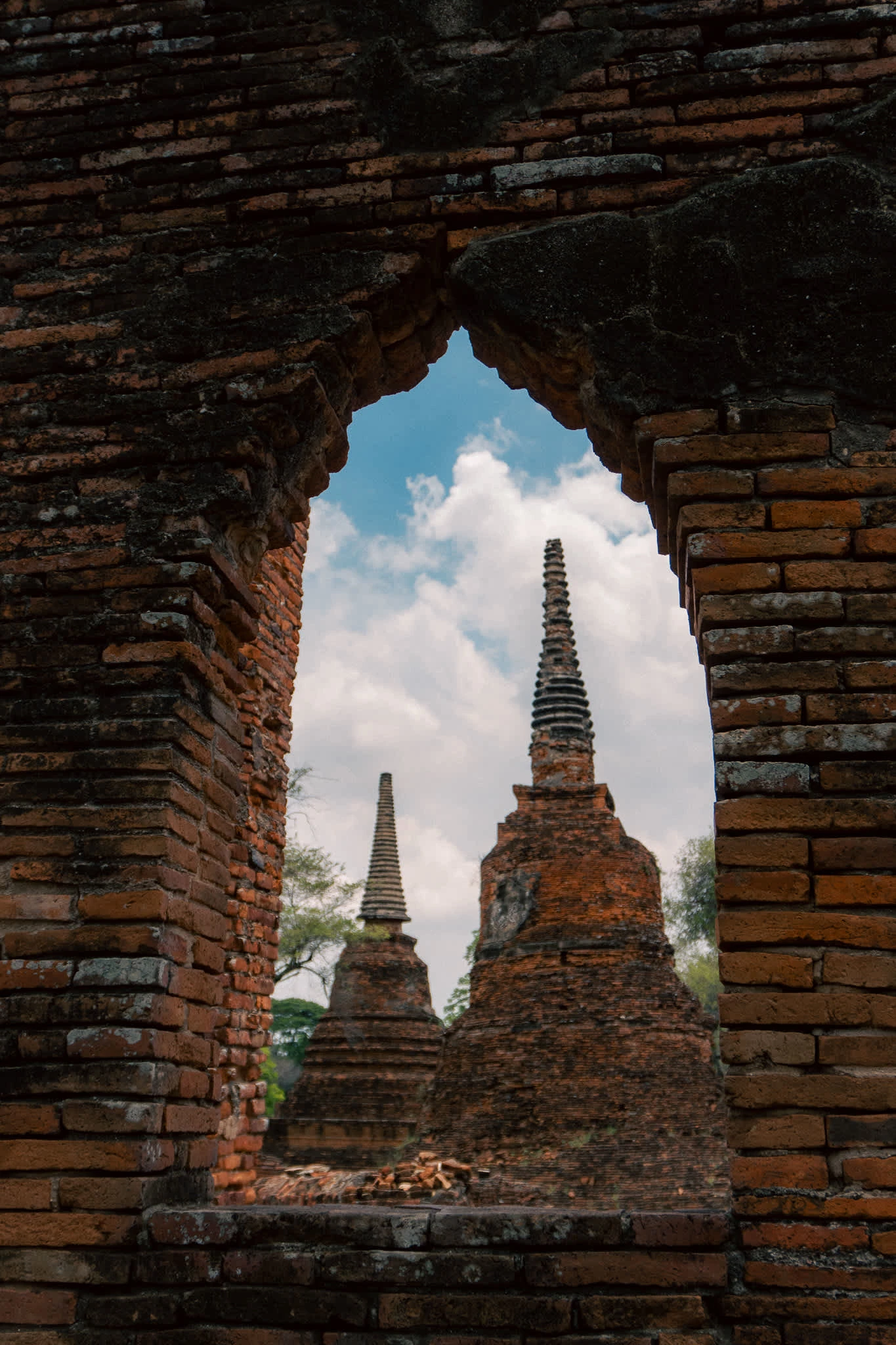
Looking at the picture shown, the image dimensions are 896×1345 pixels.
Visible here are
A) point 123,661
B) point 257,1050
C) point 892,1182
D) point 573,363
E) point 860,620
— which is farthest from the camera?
point 257,1050

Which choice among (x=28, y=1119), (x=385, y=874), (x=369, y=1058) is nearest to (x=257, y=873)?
(x=28, y=1119)

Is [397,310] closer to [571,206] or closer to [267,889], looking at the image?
[571,206]

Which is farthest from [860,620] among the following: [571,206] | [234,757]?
[234,757]

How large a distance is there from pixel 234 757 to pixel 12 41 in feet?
10.3

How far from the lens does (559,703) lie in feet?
68.1

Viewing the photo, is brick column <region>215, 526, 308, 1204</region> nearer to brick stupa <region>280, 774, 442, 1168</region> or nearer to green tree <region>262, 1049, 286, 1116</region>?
brick stupa <region>280, 774, 442, 1168</region>

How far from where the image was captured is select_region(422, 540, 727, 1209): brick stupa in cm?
1418

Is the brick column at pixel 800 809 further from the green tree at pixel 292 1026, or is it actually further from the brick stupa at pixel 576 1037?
the green tree at pixel 292 1026

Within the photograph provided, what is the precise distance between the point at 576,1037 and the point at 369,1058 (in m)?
7.31

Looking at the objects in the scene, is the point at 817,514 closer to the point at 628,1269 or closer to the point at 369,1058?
the point at 628,1269

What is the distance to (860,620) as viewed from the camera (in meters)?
3.27

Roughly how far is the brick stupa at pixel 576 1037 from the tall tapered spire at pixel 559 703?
3.2 inches

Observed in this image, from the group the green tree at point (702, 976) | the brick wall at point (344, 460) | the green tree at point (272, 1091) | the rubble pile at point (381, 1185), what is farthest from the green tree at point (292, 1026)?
the brick wall at point (344, 460)

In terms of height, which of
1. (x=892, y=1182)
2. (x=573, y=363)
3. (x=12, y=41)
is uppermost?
(x=12, y=41)
